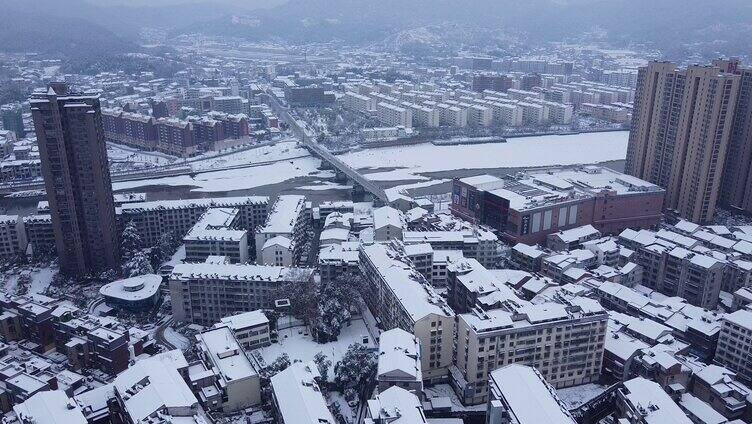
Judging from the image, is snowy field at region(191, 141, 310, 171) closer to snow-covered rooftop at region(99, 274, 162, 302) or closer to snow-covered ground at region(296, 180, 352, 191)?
snow-covered ground at region(296, 180, 352, 191)

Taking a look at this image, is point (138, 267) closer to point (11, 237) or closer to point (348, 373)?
point (11, 237)

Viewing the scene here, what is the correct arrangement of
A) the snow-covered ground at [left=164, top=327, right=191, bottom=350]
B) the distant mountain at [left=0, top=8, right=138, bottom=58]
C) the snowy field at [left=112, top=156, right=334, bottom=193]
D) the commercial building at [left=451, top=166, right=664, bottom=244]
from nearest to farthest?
the snow-covered ground at [left=164, top=327, right=191, bottom=350] < the commercial building at [left=451, top=166, right=664, bottom=244] < the snowy field at [left=112, top=156, right=334, bottom=193] < the distant mountain at [left=0, top=8, right=138, bottom=58]

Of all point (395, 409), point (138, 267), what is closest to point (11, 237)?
point (138, 267)

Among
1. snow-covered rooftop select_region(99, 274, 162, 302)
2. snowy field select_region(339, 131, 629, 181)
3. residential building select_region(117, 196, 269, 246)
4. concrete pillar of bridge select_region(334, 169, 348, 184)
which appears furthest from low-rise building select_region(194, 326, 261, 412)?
snowy field select_region(339, 131, 629, 181)

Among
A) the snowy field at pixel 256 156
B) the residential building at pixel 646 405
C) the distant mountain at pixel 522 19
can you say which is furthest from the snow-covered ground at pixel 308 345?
the distant mountain at pixel 522 19

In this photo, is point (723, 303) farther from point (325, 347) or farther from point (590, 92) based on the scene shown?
point (590, 92)

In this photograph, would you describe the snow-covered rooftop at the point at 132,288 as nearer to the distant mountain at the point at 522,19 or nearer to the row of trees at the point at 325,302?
the row of trees at the point at 325,302
